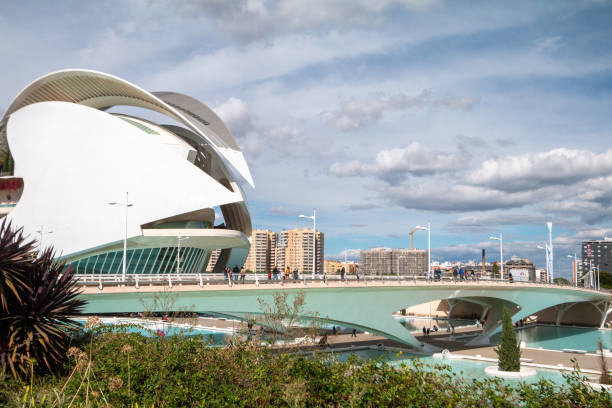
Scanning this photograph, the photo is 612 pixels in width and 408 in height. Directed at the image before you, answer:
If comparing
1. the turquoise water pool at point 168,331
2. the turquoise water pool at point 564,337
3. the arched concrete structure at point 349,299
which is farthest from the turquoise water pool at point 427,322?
the turquoise water pool at point 168,331

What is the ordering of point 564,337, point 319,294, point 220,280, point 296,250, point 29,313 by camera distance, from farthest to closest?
1. point 296,250
2. point 564,337
3. point 319,294
4. point 220,280
5. point 29,313

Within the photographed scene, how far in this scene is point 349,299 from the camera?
28.3 m

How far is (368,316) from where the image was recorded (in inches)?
1155

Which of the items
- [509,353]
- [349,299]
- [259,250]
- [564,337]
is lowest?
[564,337]

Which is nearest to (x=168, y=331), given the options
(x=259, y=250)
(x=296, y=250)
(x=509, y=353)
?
(x=509, y=353)

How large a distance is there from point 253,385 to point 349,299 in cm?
1865

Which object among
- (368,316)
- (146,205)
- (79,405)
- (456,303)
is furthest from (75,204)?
(456,303)

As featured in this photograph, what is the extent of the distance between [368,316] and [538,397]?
Result: 841 inches

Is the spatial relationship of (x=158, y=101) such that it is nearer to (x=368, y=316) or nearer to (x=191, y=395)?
(x=368, y=316)

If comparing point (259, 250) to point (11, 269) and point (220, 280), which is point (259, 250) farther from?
point (11, 269)

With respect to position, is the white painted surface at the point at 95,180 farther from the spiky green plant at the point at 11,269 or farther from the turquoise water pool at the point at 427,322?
the turquoise water pool at the point at 427,322

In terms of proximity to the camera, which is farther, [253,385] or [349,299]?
[349,299]

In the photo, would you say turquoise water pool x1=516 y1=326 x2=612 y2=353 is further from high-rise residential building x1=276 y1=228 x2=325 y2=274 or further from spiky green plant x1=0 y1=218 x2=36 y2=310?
high-rise residential building x1=276 y1=228 x2=325 y2=274

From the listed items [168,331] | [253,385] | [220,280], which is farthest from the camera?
[220,280]
